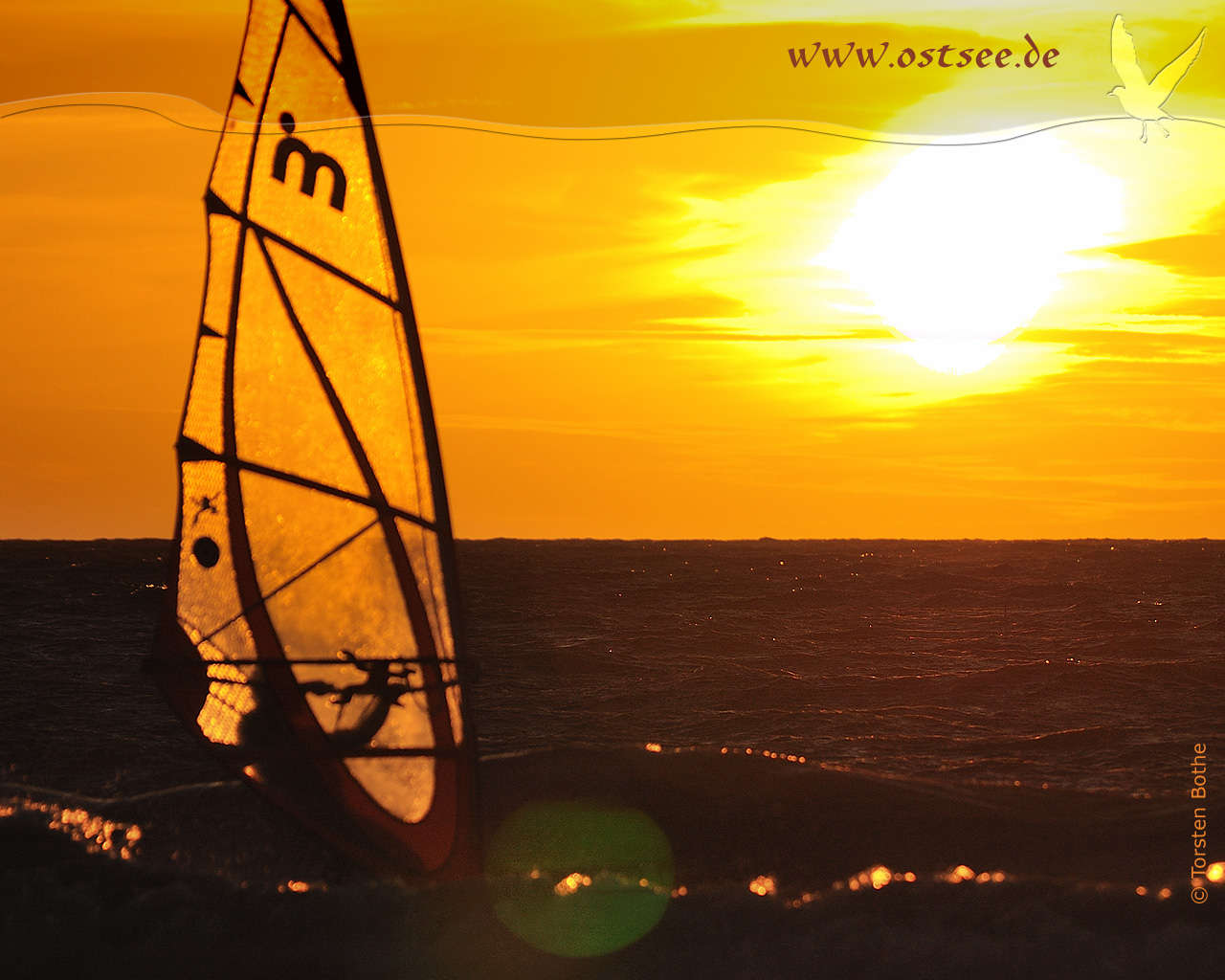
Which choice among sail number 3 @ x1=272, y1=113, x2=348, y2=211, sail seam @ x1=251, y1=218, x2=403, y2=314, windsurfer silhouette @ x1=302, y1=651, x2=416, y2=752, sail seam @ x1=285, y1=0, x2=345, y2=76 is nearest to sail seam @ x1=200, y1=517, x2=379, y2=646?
windsurfer silhouette @ x1=302, y1=651, x2=416, y2=752

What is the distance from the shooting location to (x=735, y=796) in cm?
923

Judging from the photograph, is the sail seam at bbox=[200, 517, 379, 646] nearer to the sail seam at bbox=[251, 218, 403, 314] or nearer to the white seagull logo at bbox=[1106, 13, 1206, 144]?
the sail seam at bbox=[251, 218, 403, 314]

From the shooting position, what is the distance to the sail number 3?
4676 millimetres

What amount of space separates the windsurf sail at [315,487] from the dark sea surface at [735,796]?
3.11 ft

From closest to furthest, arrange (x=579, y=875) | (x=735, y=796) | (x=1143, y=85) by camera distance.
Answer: (x=1143, y=85) → (x=579, y=875) → (x=735, y=796)

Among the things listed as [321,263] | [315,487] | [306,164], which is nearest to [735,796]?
[315,487]

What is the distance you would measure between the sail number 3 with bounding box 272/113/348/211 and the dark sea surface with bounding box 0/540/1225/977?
11.4 feet

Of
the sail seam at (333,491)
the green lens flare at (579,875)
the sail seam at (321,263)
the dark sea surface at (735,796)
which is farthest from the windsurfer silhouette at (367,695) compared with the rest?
the sail seam at (321,263)

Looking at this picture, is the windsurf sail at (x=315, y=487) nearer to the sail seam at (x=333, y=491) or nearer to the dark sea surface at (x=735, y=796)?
the sail seam at (x=333, y=491)

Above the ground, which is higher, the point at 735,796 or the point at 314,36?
the point at 314,36

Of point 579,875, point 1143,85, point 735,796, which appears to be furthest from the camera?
point 735,796

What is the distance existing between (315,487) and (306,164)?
151cm

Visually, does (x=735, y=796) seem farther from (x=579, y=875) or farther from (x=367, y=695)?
(x=367, y=695)

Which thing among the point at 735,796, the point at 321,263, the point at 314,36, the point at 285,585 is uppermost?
the point at 314,36
